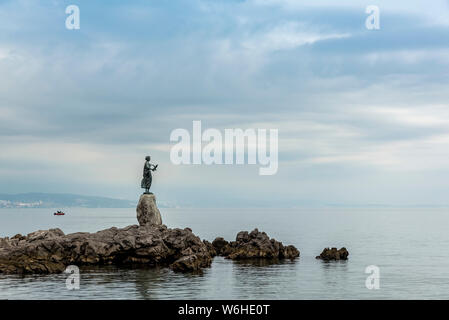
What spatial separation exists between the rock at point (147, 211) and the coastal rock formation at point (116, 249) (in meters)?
3.53

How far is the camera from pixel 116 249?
4888 centimetres

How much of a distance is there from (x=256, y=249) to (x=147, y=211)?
11733 mm

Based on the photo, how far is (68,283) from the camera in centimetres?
3838

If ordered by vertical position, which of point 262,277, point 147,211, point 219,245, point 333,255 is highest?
point 147,211

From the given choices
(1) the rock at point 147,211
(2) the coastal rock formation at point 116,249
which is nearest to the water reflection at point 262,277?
(2) the coastal rock formation at point 116,249

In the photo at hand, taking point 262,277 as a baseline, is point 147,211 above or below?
above

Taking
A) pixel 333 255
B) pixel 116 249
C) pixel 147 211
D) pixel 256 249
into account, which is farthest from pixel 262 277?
pixel 147 211

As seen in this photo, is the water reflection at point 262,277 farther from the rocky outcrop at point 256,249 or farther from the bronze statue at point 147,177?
the bronze statue at point 147,177

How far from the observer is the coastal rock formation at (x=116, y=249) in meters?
46.5

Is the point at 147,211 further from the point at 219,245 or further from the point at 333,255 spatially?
the point at 333,255

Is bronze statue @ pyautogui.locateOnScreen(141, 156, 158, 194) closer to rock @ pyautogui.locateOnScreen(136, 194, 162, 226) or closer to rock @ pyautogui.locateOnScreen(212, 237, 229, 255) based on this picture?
rock @ pyautogui.locateOnScreen(136, 194, 162, 226)
